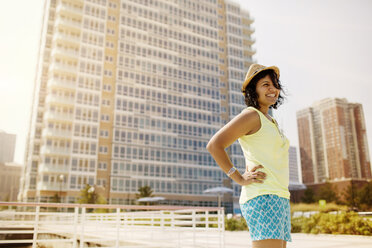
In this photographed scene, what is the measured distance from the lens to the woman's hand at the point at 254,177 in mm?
1794

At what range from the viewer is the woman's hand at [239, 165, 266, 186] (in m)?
1.79

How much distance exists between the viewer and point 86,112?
48.3 meters

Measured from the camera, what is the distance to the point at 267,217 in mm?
1714

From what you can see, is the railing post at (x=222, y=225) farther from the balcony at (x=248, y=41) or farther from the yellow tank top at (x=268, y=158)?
the balcony at (x=248, y=41)

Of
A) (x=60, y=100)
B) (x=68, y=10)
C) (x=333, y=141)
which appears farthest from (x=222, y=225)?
(x=333, y=141)

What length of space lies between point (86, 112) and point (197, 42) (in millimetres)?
24216

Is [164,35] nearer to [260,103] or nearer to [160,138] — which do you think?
[160,138]

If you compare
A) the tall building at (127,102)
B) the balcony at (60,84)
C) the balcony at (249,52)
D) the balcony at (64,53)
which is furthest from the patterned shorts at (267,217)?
the balcony at (249,52)

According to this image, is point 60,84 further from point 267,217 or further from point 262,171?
point 267,217

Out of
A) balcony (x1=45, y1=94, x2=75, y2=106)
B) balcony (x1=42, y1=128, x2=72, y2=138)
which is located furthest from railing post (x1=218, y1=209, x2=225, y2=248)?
balcony (x1=45, y1=94, x2=75, y2=106)

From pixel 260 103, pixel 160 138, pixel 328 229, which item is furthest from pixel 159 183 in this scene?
pixel 260 103

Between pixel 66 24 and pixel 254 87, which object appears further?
pixel 66 24

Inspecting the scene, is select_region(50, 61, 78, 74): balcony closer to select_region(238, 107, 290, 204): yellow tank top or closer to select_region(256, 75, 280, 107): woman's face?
select_region(256, 75, 280, 107): woman's face

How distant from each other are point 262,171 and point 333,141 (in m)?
97.2
